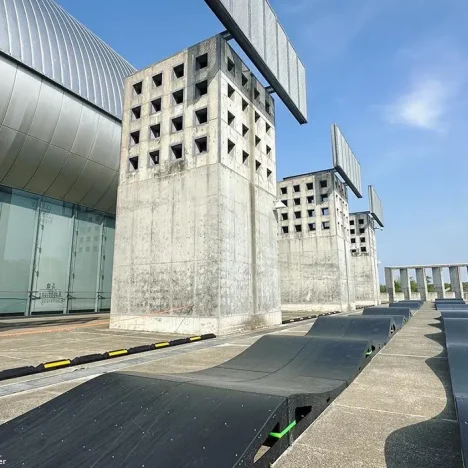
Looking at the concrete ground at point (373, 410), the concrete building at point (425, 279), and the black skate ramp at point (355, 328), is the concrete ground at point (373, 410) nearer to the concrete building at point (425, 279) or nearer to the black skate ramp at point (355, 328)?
the black skate ramp at point (355, 328)

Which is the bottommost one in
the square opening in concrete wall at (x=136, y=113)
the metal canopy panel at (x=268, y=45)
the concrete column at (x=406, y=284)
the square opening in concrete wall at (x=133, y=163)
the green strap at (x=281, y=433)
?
the green strap at (x=281, y=433)

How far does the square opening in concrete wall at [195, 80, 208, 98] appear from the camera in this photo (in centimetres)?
1822

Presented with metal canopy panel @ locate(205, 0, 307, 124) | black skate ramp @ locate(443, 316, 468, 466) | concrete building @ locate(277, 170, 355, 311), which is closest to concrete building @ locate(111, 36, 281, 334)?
metal canopy panel @ locate(205, 0, 307, 124)

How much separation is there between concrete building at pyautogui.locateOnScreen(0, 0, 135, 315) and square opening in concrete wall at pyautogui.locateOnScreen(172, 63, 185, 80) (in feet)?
36.2

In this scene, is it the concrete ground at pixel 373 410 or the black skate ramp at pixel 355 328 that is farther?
the black skate ramp at pixel 355 328

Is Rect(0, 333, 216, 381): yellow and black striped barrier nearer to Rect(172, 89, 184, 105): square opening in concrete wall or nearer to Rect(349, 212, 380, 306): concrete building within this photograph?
Rect(172, 89, 184, 105): square opening in concrete wall

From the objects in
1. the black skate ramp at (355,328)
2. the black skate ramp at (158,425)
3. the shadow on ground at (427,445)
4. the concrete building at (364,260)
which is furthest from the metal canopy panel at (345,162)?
the black skate ramp at (158,425)

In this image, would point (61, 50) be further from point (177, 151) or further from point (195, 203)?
point (195, 203)

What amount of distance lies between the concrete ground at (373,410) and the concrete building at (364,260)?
50.5m

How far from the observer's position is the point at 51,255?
26.5 m

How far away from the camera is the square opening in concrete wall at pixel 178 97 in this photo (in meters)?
19.0

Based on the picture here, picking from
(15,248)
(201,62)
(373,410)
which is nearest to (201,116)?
(201,62)

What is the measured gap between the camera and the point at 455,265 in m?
69.3

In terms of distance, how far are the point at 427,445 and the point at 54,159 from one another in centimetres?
2864
